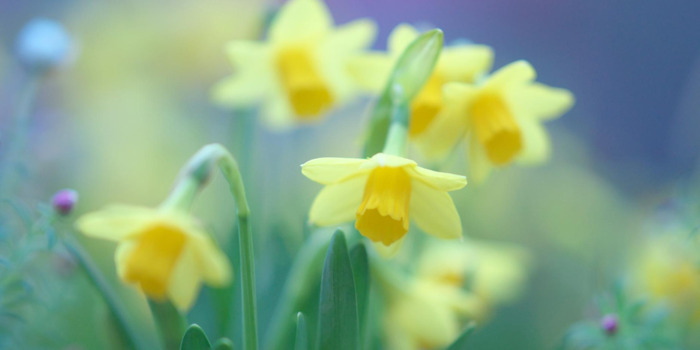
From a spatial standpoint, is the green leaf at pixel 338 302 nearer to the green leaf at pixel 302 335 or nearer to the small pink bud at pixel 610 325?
the green leaf at pixel 302 335

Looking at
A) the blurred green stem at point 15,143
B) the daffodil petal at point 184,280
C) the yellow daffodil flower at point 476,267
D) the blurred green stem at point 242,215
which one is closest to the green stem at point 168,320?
the daffodil petal at point 184,280

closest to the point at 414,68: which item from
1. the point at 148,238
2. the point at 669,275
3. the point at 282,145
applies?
the point at 148,238

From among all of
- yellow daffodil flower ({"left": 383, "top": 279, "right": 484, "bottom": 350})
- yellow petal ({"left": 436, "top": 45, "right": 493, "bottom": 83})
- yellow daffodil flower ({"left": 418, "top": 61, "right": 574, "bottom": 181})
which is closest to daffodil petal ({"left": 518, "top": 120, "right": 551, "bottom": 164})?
yellow daffodil flower ({"left": 418, "top": 61, "right": 574, "bottom": 181})

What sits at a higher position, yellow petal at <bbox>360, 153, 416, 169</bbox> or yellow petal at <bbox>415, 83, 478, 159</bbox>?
yellow petal at <bbox>415, 83, 478, 159</bbox>

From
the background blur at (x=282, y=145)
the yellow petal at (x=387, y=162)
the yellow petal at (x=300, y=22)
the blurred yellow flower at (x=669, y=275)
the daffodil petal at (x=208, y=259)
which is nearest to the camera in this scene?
the yellow petal at (x=387, y=162)

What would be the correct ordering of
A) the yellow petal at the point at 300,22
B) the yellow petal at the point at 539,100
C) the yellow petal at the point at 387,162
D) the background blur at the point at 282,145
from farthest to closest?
1. the background blur at the point at 282,145
2. the yellow petal at the point at 300,22
3. the yellow petal at the point at 539,100
4. the yellow petal at the point at 387,162

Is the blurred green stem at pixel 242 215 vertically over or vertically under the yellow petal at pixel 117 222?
over

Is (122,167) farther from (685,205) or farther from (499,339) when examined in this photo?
(685,205)

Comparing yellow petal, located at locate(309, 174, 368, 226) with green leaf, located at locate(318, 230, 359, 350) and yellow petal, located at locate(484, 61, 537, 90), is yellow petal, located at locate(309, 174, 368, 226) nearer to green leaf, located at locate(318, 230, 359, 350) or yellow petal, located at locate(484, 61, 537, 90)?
green leaf, located at locate(318, 230, 359, 350)
